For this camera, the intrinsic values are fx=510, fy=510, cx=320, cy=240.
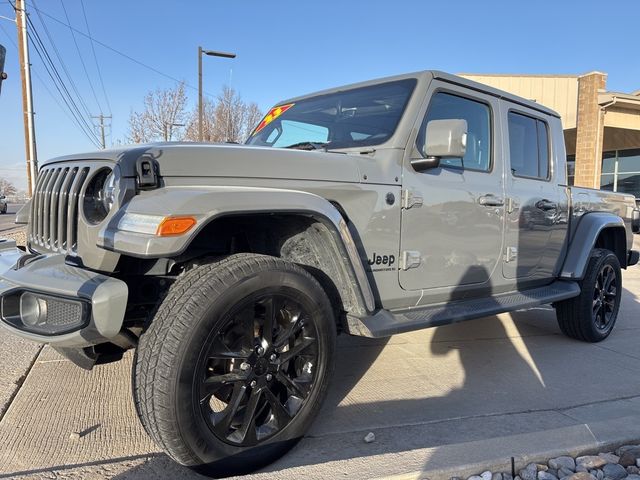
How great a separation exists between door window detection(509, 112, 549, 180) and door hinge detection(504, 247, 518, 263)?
584 mm

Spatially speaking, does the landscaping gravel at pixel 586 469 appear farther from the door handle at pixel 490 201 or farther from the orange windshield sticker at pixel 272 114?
the orange windshield sticker at pixel 272 114

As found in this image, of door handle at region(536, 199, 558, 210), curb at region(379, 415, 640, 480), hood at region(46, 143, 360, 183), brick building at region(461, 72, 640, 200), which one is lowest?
curb at region(379, 415, 640, 480)

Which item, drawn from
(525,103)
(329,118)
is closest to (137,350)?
(329,118)

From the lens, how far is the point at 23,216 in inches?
130

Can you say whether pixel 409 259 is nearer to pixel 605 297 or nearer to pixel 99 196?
pixel 99 196

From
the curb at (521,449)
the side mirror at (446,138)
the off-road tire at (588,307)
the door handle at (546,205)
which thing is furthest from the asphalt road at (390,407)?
the side mirror at (446,138)

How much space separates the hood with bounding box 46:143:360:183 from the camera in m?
2.26

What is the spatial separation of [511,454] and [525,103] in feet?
9.65

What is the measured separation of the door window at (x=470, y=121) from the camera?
3.37 m

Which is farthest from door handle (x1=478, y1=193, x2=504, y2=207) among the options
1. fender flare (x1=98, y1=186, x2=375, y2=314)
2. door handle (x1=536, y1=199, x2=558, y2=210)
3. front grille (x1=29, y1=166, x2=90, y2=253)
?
front grille (x1=29, y1=166, x2=90, y2=253)

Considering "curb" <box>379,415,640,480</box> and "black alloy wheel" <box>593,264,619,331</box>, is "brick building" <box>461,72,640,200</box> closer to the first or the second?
"black alloy wheel" <box>593,264,619,331</box>

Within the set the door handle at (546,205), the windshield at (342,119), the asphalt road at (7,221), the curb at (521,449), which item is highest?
the windshield at (342,119)

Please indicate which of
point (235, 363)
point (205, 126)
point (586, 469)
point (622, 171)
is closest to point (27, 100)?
point (205, 126)

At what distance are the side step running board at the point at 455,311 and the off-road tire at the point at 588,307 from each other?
9.5 inches
